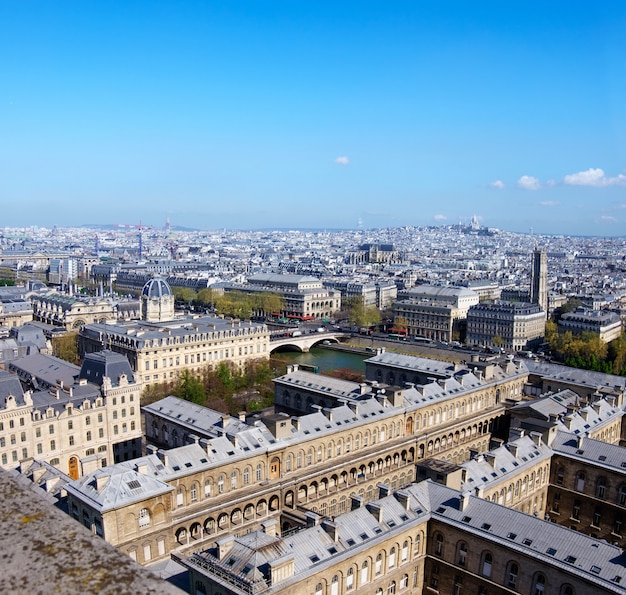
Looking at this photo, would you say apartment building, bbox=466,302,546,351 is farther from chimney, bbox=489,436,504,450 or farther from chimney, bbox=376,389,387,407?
chimney, bbox=376,389,387,407

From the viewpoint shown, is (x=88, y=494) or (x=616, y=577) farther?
(x=88, y=494)

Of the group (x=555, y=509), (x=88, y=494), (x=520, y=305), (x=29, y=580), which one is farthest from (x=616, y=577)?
(x=520, y=305)

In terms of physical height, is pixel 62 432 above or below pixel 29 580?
below

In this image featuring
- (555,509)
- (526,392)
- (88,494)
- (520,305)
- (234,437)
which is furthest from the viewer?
(520,305)

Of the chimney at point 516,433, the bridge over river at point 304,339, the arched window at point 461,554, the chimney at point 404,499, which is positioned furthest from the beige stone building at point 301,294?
the arched window at point 461,554

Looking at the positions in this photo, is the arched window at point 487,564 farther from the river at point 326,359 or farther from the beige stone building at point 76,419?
the river at point 326,359

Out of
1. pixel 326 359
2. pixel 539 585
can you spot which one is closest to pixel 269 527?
pixel 539 585

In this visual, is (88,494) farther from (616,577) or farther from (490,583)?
(616,577)
